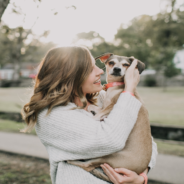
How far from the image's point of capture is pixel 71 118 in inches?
63.3

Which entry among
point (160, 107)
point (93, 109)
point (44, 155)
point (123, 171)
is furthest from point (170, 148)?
point (160, 107)

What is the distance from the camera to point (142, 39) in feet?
139

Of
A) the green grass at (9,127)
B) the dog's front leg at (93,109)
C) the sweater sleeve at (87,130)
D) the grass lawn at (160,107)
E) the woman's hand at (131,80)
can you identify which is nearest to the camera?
the sweater sleeve at (87,130)

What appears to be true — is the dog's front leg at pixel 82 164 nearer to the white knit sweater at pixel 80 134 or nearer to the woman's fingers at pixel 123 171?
the white knit sweater at pixel 80 134

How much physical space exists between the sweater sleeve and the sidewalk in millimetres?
3278

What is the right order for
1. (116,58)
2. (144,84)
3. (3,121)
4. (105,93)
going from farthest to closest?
(144,84)
(3,121)
(116,58)
(105,93)

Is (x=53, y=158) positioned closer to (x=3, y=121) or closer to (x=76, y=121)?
(x=76, y=121)

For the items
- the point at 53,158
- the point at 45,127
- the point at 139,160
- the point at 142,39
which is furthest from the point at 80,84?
the point at 142,39

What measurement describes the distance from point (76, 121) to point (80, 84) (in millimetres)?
352

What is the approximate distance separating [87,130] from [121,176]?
46 centimetres

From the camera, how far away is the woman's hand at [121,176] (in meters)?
1.64

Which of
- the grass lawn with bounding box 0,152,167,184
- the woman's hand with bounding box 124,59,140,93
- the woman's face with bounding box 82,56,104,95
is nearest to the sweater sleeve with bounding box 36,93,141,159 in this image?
the woman's hand with bounding box 124,59,140,93

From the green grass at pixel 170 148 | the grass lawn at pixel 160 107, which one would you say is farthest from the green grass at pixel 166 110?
the green grass at pixel 170 148

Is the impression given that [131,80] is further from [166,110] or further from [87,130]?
[166,110]
